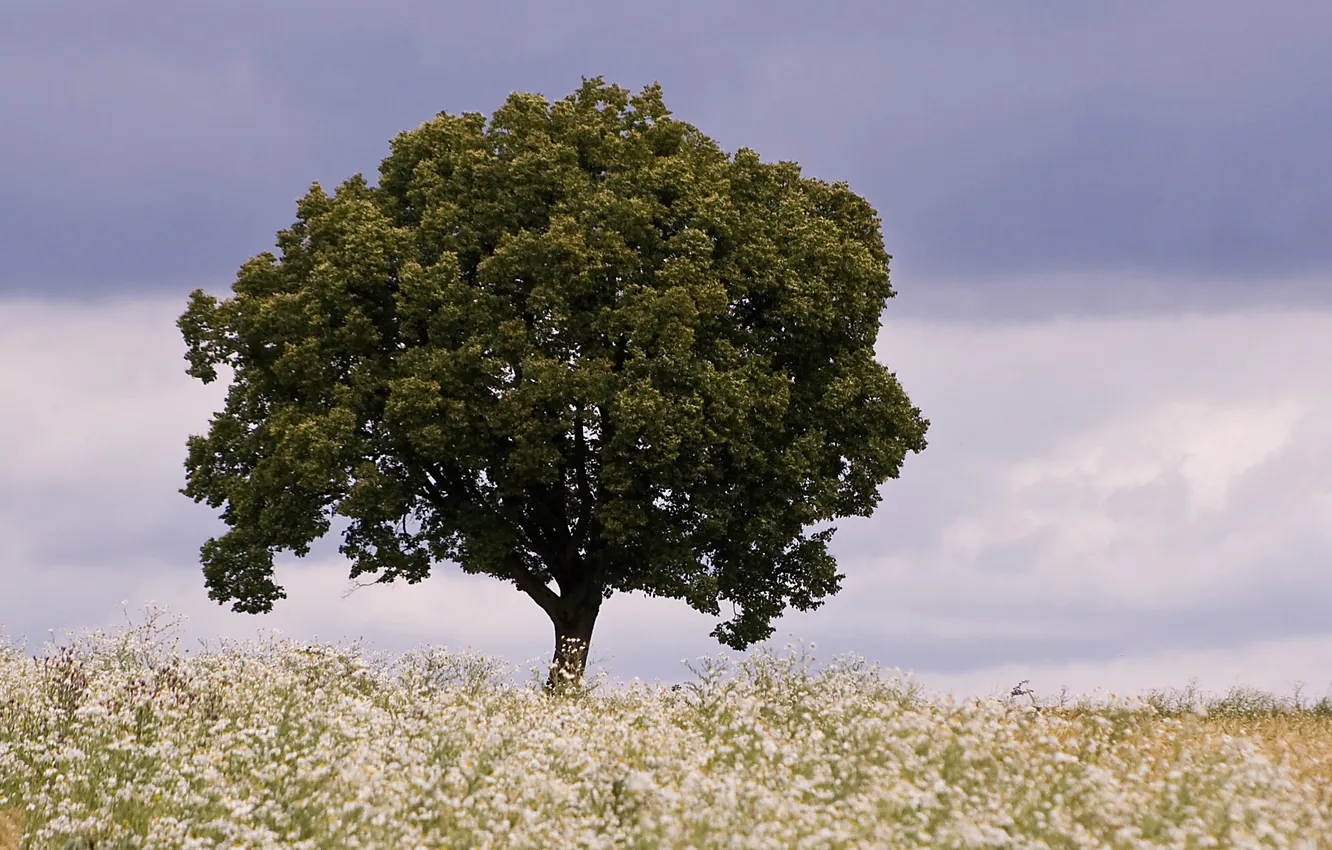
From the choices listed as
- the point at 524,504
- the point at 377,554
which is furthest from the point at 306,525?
the point at 524,504

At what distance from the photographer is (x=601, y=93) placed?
27.9 metres

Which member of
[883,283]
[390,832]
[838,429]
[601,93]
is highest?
[601,93]

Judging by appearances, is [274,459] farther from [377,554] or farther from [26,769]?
[26,769]

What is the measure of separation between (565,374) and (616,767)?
12.4m

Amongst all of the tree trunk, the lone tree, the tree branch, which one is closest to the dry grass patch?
the lone tree

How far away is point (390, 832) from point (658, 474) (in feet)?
46.4

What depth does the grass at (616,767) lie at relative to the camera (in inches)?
411

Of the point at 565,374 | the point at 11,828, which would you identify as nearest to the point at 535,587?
the point at 565,374

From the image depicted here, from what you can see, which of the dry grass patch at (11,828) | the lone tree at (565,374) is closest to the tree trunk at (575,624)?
the lone tree at (565,374)

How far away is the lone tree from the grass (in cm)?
655

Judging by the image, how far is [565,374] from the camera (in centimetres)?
2364

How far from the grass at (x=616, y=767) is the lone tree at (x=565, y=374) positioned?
258 inches

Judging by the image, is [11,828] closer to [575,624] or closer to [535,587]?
[575,624]

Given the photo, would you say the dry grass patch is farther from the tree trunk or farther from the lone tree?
the tree trunk
